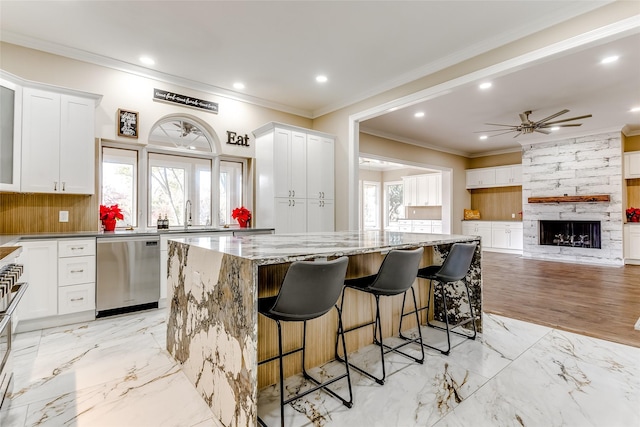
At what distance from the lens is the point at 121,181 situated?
410cm

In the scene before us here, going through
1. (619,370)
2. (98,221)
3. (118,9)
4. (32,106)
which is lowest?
(619,370)

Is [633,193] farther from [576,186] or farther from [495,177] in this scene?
[495,177]

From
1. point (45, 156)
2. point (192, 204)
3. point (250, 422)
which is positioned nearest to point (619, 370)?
point (250, 422)

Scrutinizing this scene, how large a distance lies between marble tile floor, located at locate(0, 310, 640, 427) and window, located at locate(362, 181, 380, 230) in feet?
27.3

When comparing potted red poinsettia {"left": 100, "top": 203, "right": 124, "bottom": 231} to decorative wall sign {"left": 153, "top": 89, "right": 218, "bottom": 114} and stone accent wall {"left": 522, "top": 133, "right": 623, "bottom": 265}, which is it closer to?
decorative wall sign {"left": 153, "top": 89, "right": 218, "bottom": 114}

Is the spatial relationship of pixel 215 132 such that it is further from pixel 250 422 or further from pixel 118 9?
pixel 250 422

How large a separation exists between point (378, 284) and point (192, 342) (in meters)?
1.32

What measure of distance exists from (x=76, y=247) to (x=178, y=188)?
1622mm

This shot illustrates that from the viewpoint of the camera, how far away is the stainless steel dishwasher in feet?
10.9

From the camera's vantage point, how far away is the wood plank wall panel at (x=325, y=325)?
203 cm

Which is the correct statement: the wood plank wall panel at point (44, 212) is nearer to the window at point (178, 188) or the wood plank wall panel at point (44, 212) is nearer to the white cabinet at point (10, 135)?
the white cabinet at point (10, 135)

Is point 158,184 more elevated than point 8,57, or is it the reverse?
point 8,57

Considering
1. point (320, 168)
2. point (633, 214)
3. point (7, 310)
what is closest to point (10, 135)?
point (7, 310)

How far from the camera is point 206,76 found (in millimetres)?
4242
